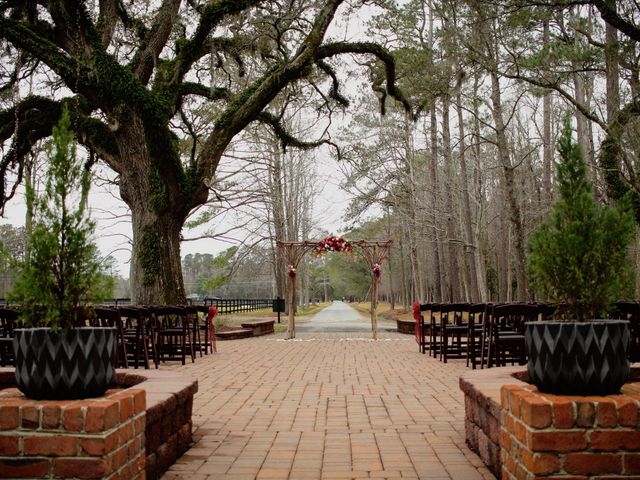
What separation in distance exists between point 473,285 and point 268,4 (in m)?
15.7

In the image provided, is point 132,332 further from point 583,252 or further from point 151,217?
point 583,252

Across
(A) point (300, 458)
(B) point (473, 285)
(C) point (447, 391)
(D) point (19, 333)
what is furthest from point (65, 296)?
(B) point (473, 285)

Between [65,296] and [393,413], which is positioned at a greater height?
[65,296]

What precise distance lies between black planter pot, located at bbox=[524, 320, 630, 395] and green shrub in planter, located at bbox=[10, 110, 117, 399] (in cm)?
218

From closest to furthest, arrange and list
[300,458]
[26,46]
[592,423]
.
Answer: [592,423] → [300,458] → [26,46]

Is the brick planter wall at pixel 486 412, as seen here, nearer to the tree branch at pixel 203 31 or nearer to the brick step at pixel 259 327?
the tree branch at pixel 203 31

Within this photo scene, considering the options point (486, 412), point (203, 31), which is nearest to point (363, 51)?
point (203, 31)

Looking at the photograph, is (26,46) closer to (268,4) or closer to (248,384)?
(268,4)

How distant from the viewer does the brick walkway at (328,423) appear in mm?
4055

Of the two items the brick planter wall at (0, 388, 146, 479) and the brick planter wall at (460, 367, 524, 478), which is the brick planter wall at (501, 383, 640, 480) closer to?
the brick planter wall at (460, 367, 524, 478)

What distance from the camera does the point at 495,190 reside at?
36156 mm

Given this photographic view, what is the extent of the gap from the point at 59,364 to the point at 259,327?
52.6 ft

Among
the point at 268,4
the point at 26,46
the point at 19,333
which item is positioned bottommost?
the point at 19,333

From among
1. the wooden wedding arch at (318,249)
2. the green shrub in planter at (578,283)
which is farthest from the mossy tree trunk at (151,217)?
the green shrub in planter at (578,283)
